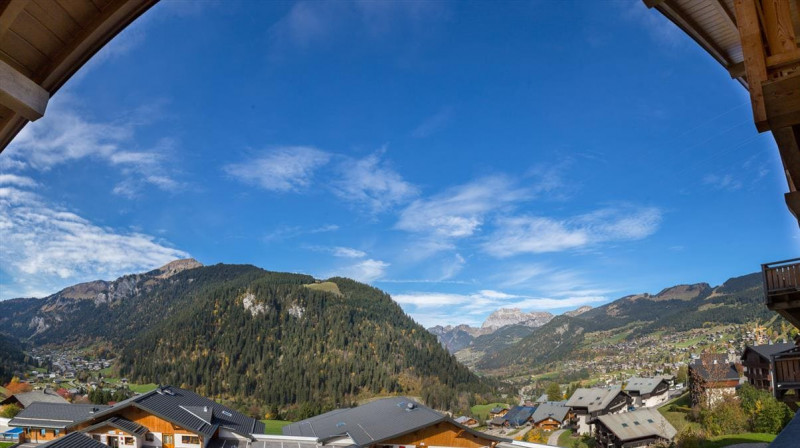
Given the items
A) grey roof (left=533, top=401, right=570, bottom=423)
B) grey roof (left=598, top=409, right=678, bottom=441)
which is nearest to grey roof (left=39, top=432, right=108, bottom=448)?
grey roof (left=598, top=409, right=678, bottom=441)

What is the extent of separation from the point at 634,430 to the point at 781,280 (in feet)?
129

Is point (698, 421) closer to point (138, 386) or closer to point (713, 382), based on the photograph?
point (713, 382)

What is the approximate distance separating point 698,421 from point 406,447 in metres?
31.4

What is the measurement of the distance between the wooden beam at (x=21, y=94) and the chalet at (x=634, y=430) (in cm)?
4596

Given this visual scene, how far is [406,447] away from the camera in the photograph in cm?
2752

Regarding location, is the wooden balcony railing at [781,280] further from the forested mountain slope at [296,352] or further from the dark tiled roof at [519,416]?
the forested mountain slope at [296,352]

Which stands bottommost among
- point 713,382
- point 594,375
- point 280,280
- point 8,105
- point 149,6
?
point 594,375

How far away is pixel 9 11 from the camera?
2.01 meters

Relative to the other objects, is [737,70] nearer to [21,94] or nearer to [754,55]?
[754,55]

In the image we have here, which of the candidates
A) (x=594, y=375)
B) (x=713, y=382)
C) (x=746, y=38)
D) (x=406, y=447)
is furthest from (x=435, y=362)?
(x=746, y=38)

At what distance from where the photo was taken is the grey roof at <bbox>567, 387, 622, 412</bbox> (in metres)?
58.9

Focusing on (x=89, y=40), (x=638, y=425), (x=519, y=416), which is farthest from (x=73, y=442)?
(x=519, y=416)

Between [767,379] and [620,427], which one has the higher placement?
[767,379]

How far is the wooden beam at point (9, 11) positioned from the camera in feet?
6.53
